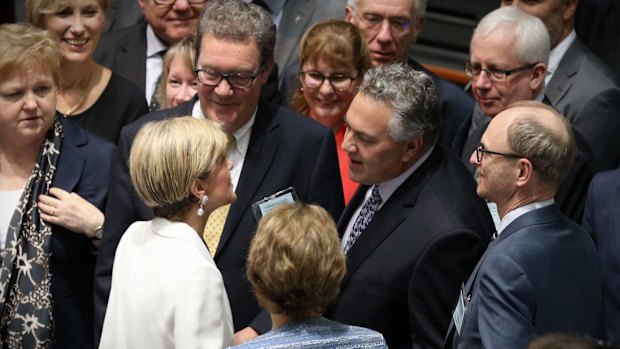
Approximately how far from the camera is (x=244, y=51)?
3.98m

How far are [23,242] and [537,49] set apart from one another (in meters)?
2.25

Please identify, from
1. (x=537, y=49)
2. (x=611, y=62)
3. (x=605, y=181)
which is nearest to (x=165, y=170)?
(x=605, y=181)

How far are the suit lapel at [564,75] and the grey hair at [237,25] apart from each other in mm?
1486

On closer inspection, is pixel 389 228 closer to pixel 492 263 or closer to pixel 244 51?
pixel 492 263

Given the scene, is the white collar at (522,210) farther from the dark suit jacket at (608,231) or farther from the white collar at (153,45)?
the white collar at (153,45)

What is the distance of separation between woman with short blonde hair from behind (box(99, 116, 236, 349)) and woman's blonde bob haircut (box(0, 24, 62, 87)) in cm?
86

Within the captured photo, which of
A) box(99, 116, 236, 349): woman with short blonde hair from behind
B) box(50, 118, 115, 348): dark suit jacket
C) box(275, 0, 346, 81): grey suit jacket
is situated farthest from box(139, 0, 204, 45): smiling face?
box(99, 116, 236, 349): woman with short blonde hair from behind

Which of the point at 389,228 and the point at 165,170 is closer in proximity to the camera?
the point at 165,170

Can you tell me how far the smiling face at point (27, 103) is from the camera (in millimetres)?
4004

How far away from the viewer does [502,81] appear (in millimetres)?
4688

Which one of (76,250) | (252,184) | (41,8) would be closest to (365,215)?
(252,184)

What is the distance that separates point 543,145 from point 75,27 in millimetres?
2348

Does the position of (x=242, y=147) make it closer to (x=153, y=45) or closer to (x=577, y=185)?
(x=577, y=185)

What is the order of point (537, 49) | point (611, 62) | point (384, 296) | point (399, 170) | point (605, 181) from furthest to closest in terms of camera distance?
point (611, 62), point (537, 49), point (605, 181), point (399, 170), point (384, 296)
